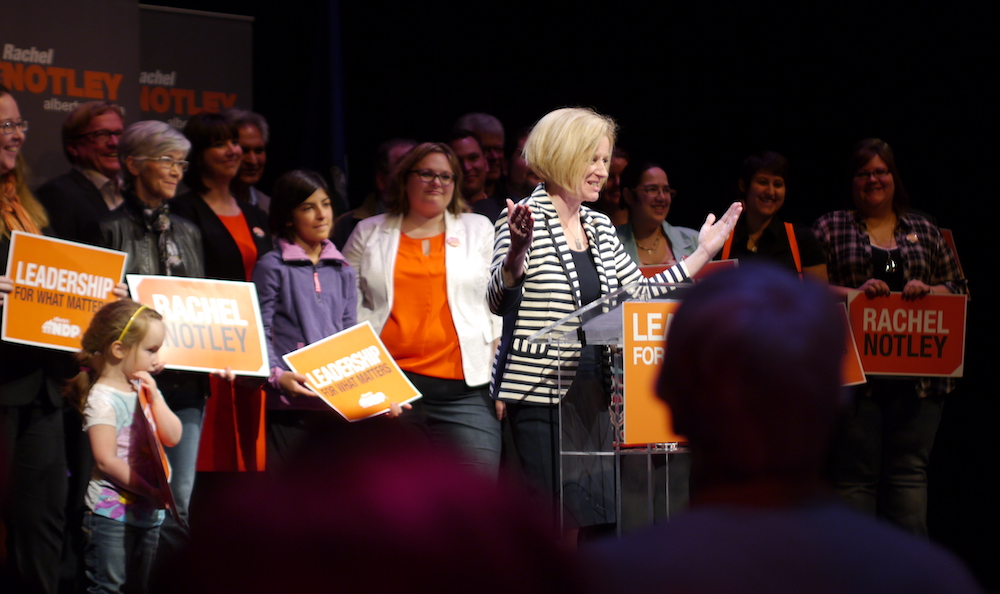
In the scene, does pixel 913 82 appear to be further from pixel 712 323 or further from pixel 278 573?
pixel 278 573

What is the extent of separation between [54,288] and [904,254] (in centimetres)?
336

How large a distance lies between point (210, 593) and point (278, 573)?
0.15ft

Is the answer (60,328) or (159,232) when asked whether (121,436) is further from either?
(159,232)

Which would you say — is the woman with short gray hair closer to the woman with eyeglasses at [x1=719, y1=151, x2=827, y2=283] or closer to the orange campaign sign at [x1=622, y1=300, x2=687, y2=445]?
the orange campaign sign at [x1=622, y1=300, x2=687, y2=445]

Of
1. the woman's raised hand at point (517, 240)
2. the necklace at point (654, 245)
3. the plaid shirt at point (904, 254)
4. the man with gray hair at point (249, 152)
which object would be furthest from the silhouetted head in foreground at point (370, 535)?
the necklace at point (654, 245)

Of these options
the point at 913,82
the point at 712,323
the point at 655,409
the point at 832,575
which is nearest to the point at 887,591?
the point at 832,575

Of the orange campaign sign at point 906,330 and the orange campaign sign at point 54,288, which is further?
the orange campaign sign at point 906,330

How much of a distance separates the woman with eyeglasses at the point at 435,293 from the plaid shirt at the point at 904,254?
1504 mm

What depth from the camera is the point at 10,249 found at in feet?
11.6

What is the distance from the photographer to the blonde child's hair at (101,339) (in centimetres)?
362

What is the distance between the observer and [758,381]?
1108mm

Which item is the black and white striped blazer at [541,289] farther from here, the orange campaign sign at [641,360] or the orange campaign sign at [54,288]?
the orange campaign sign at [54,288]

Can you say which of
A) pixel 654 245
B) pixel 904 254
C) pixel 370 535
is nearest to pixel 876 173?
pixel 904 254

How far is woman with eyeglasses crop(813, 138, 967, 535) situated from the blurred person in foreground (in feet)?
11.0
